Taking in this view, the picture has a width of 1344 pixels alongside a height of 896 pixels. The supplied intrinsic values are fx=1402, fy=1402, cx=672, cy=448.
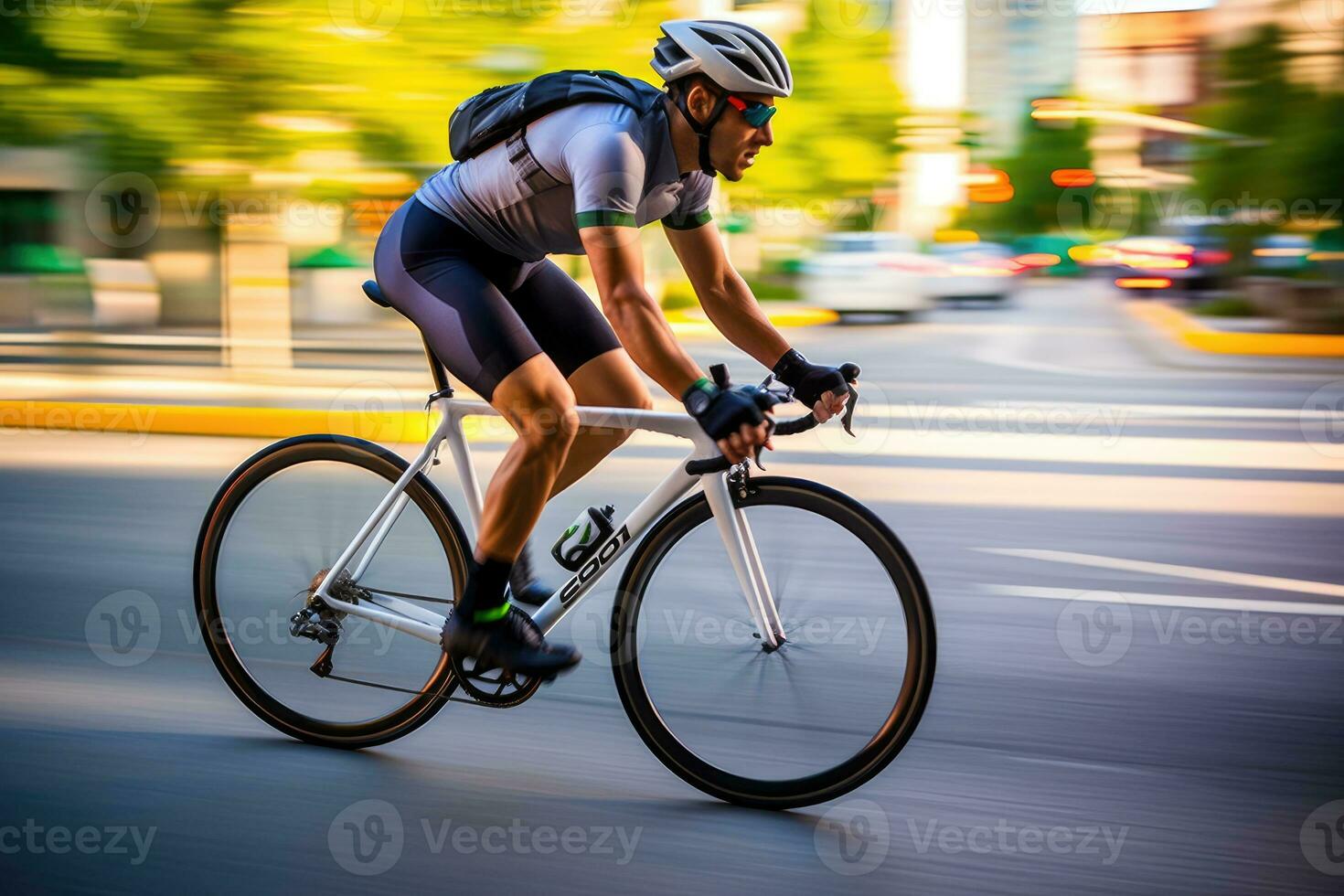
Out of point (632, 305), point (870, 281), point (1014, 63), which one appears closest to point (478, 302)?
point (632, 305)

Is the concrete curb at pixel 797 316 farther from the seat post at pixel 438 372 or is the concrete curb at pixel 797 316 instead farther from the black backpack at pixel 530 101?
the black backpack at pixel 530 101

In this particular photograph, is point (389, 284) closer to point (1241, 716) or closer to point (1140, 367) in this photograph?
point (1241, 716)

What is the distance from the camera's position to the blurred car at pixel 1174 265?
1145 inches

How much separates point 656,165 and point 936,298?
24.4 metres

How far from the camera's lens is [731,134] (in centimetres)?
321

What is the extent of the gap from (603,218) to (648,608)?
987 mm

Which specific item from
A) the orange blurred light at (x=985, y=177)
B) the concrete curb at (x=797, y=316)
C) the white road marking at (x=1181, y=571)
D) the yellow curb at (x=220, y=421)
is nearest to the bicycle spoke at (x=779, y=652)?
the white road marking at (x=1181, y=571)

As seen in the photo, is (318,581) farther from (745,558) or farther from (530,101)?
(530,101)

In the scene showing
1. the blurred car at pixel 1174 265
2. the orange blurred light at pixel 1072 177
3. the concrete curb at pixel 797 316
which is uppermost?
the orange blurred light at pixel 1072 177

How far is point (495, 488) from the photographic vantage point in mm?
3469

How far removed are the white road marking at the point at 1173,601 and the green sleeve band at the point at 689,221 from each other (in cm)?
238

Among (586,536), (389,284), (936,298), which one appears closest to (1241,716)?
(586,536)

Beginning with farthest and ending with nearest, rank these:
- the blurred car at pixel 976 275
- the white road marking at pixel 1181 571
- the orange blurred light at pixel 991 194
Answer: the orange blurred light at pixel 991 194 < the blurred car at pixel 976 275 < the white road marking at pixel 1181 571

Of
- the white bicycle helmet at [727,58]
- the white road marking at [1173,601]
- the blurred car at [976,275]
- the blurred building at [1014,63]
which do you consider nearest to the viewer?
the white bicycle helmet at [727,58]
